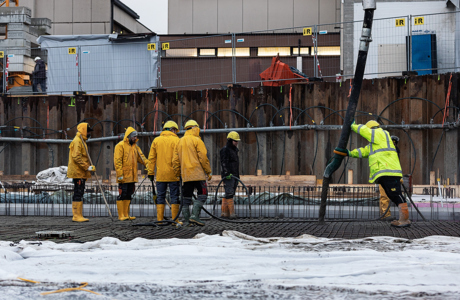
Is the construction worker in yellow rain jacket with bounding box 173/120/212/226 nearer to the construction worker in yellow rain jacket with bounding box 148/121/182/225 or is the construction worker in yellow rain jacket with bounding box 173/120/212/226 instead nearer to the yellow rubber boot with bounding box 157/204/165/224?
the construction worker in yellow rain jacket with bounding box 148/121/182/225

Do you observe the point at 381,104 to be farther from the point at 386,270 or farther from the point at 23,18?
the point at 23,18

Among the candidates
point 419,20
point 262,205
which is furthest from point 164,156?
point 419,20

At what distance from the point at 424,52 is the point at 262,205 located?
763 cm

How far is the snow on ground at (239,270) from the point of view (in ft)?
13.9

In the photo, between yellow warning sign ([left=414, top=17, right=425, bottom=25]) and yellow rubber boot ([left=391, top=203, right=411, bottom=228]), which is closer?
yellow rubber boot ([left=391, top=203, right=411, bottom=228])

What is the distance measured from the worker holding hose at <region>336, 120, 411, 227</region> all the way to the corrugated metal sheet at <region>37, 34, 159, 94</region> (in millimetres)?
9313

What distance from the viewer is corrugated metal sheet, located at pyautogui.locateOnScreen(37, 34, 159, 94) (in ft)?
58.1

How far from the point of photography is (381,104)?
14461 mm

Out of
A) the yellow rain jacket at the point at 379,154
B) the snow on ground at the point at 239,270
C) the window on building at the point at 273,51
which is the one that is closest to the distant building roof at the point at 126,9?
the window on building at the point at 273,51

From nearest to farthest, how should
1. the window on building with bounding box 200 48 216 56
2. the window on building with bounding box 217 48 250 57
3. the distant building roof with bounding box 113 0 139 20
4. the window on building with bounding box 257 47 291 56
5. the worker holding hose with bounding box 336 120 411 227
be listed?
the worker holding hose with bounding box 336 120 411 227 < the window on building with bounding box 200 48 216 56 < the window on building with bounding box 217 48 250 57 < the window on building with bounding box 257 47 291 56 < the distant building roof with bounding box 113 0 139 20

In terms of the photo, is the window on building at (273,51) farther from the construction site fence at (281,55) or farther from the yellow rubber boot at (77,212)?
the yellow rubber boot at (77,212)

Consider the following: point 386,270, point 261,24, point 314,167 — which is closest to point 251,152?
point 314,167

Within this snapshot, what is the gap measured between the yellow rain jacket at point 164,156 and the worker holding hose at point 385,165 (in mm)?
2776

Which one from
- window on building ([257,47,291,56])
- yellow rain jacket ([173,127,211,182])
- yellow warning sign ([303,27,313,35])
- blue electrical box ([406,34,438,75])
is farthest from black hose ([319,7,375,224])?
window on building ([257,47,291,56])
